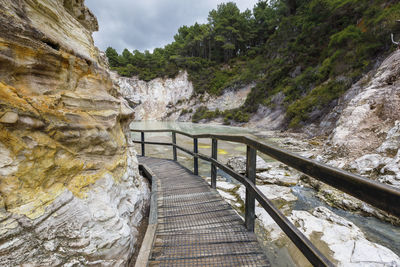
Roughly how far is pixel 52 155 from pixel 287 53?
2797cm

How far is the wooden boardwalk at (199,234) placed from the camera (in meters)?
1.65

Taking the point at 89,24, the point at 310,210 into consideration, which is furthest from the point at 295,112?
the point at 89,24

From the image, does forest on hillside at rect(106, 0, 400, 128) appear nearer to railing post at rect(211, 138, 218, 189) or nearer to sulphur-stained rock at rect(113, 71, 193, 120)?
sulphur-stained rock at rect(113, 71, 193, 120)

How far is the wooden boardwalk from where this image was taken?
65.1 inches

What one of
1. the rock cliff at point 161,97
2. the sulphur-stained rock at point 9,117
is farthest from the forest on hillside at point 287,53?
the sulphur-stained rock at point 9,117

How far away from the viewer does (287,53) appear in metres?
23.3

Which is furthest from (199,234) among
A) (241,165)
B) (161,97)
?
(161,97)

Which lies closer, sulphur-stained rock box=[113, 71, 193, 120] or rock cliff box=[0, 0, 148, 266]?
rock cliff box=[0, 0, 148, 266]

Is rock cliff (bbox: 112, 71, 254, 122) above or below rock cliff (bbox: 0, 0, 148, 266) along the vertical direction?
above

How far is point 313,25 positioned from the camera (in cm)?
2025

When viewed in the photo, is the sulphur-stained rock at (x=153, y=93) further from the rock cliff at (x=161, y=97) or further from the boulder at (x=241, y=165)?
the boulder at (x=241, y=165)

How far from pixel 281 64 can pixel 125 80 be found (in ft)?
107

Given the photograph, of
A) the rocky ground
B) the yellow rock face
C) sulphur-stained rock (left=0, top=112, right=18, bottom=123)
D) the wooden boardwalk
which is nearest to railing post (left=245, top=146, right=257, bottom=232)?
the wooden boardwalk

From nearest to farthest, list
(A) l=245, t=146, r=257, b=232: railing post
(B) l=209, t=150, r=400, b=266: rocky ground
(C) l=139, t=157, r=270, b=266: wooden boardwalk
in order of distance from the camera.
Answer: (C) l=139, t=157, r=270, b=266: wooden boardwalk < (A) l=245, t=146, r=257, b=232: railing post < (B) l=209, t=150, r=400, b=266: rocky ground
